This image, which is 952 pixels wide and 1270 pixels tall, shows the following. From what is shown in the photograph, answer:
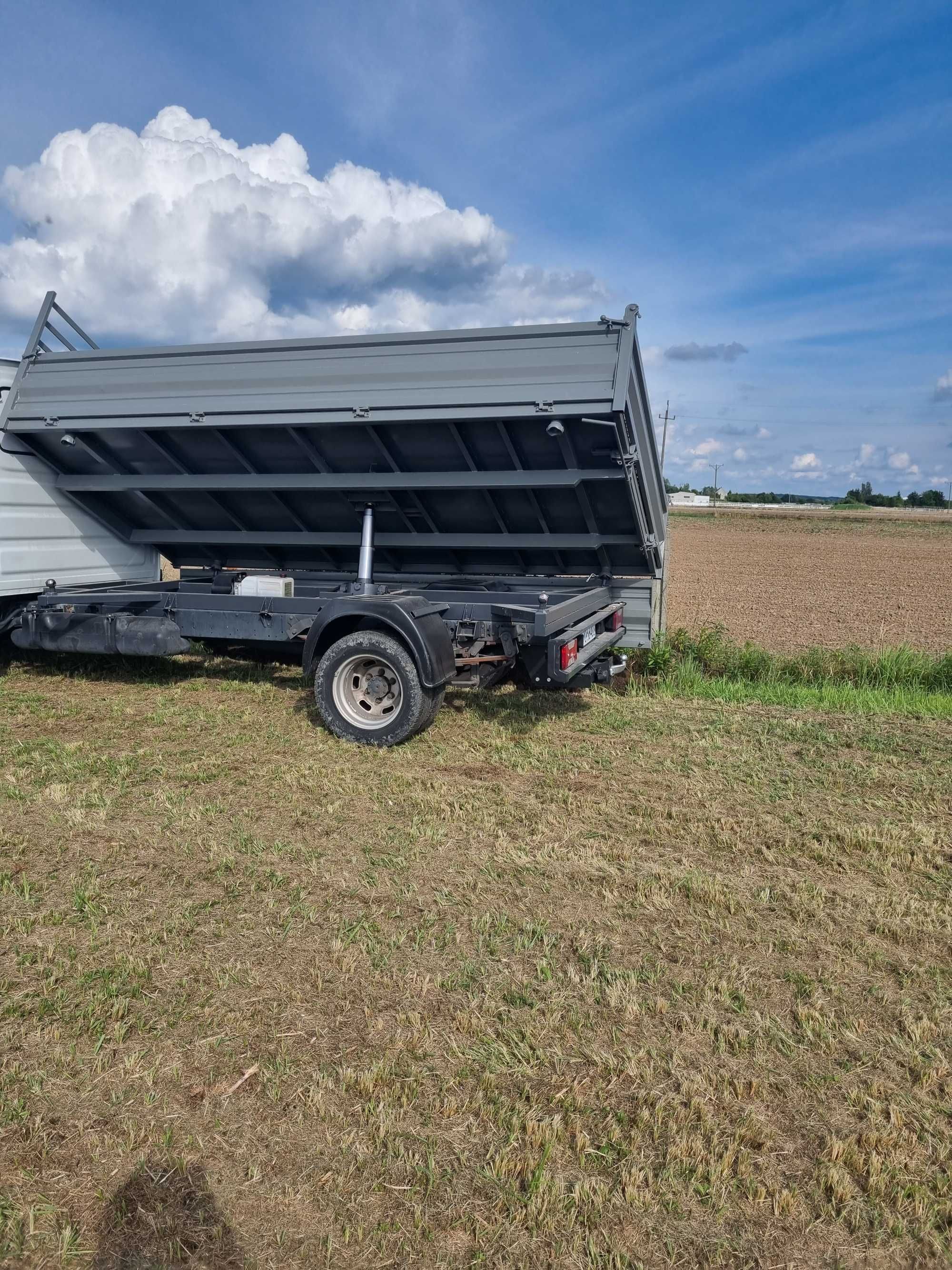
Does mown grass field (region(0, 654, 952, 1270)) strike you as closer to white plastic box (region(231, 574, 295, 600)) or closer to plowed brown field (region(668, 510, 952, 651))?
white plastic box (region(231, 574, 295, 600))

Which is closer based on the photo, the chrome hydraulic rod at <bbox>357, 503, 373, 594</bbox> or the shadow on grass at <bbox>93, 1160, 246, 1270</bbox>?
the shadow on grass at <bbox>93, 1160, 246, 1270</bbox>

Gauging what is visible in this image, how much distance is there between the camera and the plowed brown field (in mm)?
12008

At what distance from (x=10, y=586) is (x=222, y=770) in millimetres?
3238

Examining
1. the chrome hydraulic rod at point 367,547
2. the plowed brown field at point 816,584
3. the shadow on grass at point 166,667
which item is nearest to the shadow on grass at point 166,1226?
the chrome hydraulic rod at point 367,547

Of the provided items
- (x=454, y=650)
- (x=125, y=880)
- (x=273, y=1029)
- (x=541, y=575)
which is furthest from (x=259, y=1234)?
(x=541, y=575)

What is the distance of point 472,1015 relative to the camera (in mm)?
2793

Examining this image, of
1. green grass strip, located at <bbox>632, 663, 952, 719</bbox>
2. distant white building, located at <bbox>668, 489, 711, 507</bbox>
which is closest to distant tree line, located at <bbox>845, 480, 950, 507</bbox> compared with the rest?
distant white building, located at <bbox>668, 489, 711, 507</bbox>

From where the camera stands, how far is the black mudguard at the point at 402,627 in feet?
18.6

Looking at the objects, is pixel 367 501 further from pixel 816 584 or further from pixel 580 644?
pixel 816 584

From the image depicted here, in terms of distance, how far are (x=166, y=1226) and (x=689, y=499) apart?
107 m

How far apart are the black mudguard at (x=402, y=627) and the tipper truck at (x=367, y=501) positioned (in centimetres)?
2

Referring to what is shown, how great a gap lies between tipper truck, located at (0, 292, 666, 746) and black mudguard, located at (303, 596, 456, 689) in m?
0.02

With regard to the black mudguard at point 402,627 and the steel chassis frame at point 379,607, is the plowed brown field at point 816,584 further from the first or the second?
the black mudguard at point 402,627

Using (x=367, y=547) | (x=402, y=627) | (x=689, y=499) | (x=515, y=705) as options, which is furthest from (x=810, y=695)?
(x=689, y=499)
